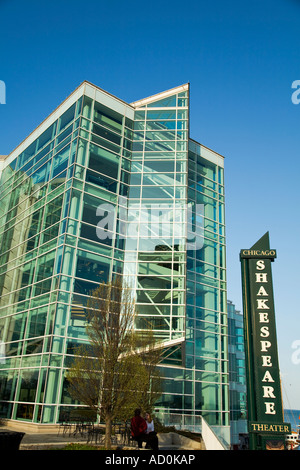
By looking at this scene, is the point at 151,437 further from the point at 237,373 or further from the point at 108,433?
the point at 237,373

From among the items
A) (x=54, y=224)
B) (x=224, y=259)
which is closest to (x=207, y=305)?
(x=224, y=259)

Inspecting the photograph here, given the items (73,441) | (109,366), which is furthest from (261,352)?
(73,441)

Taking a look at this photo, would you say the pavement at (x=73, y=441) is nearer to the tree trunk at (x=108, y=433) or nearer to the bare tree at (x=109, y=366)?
the tree trunk at (x=108, y=433)

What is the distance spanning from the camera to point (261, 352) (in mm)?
16703

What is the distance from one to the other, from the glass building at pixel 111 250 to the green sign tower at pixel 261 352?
260 inches

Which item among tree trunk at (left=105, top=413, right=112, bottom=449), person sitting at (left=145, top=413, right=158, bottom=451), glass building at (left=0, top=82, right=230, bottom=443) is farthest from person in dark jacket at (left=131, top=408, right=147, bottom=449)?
glass building at (left=0, top=82, right=230, bottom=443)

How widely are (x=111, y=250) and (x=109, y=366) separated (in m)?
11.6

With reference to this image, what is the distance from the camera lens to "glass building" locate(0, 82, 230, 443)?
2305 cm

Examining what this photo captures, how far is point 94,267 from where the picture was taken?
2505 cm

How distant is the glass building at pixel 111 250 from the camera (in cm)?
2305

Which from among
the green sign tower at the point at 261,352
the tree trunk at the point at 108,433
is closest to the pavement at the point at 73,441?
the tree trunk at the point at 108,433
